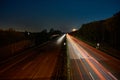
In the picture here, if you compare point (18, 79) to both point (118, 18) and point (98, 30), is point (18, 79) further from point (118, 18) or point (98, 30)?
point (98, 30)

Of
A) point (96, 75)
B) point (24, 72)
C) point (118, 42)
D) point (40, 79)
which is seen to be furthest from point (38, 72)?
point (118, 42)

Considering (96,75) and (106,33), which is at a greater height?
(106,33)

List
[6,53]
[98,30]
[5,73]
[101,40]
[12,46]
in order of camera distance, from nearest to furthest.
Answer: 1. [5,73]
2. [6,53]
3. [12,46]
4. [101,40]
5. [98,30]

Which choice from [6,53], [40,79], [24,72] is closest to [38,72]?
[24,72]

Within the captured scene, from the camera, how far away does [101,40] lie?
2510 inches

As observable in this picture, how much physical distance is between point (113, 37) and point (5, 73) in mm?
36761

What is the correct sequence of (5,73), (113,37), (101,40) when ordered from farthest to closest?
1. (101,40)
2. (113,37)
3. (5,73)

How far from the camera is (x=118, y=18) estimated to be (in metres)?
48.5

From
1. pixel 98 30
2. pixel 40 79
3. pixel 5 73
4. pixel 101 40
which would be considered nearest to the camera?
pixel 40 79

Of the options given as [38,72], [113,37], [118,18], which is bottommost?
[38,72]

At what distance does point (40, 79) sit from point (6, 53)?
21.2 metres

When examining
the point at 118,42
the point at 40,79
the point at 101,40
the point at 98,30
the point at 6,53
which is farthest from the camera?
the point at 98,30

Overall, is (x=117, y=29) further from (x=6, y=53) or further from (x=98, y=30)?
(x=6, y=53)

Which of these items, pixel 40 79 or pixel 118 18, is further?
pixel 118 18
